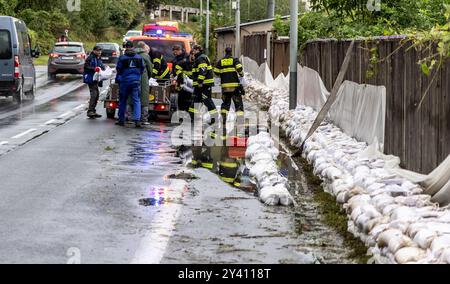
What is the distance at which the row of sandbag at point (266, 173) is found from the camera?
1113 cm

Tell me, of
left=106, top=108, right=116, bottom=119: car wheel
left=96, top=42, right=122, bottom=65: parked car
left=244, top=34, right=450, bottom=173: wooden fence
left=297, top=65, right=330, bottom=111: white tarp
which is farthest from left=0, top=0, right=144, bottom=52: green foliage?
left=244, top=34, right=450, bottom=173: wooden fence

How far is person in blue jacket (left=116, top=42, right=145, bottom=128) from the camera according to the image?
20.6m

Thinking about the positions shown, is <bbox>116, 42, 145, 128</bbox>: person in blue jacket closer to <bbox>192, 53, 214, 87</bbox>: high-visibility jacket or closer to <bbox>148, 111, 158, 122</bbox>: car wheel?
<bbox>192, 53, 214, 87</bbox>: high-visibility jacket

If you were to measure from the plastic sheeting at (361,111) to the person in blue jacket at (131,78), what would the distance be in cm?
465

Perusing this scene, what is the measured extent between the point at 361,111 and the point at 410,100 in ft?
10.1

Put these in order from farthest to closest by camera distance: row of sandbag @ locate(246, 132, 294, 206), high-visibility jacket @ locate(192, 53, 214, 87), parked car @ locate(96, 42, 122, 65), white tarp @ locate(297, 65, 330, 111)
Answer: parked car @ locate(96, 42, 122, 65) < high-visibility jacket @ locate(192, 53, 214, 87) < white tarp @ locate(297, 65, 330, 111) < row of sandbag @ locate(246, 132, 294, 206)

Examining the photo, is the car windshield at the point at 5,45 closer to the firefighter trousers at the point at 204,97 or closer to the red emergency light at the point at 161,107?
the red emergency light at the point at 161,107

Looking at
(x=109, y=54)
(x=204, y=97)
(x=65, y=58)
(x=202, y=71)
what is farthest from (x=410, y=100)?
(x=109, y=54)

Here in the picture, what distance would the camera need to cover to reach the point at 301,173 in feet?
46.1

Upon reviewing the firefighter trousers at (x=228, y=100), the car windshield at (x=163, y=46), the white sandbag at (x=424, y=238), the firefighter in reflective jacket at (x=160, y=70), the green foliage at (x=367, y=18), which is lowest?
the firefighter trousers at (x=228, y=100)

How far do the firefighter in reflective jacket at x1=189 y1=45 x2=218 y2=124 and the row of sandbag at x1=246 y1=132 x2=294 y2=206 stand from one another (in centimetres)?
380

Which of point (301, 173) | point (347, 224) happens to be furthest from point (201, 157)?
point (347, 224)

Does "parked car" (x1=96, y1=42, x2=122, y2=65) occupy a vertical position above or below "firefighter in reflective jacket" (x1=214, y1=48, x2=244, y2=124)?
below

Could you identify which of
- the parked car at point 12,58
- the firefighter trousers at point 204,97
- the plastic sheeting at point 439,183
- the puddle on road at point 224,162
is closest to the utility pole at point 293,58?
the firefighter trousers at point 204,97
